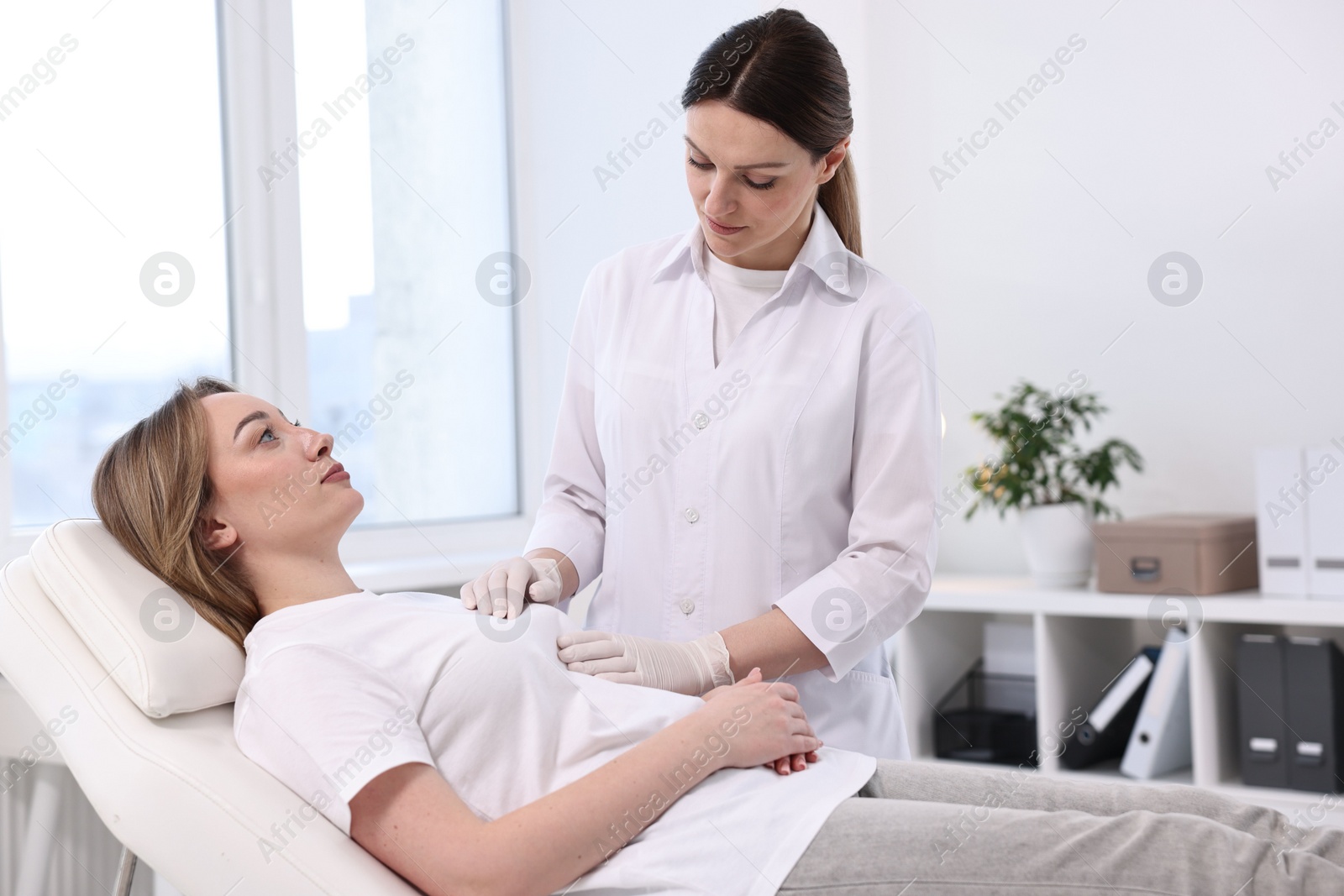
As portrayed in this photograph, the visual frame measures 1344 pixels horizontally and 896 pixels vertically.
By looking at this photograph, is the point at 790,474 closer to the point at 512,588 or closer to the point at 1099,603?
the point at 512,588

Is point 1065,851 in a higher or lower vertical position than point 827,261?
lower

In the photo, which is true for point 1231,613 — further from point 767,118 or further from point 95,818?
point 95,818

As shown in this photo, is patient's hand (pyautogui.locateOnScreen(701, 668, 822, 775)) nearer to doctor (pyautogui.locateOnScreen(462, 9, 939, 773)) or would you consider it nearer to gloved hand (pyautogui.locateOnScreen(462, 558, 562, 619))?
doctor (pyautogui.locateOnScreen(462, 9, 939, 773))

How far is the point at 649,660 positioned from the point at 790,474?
29 cm

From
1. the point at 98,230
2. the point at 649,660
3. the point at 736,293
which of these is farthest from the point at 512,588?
the point at 98,230

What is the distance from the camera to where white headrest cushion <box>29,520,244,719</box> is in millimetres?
1190

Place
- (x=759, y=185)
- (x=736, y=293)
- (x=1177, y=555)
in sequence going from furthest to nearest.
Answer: (x=1177, y=555), (x=736, y=293), (x=759, y=185)

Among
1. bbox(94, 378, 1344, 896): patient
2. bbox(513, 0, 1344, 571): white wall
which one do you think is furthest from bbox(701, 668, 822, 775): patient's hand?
bbox(513, 0, 1344, 571): white wall

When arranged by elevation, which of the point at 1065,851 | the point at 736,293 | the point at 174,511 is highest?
the point at 736,293

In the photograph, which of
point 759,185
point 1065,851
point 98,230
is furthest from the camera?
point 98,230

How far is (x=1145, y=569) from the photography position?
8.43 feet

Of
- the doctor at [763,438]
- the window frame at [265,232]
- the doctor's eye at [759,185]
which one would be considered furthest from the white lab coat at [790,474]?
the window frame at [265,232]


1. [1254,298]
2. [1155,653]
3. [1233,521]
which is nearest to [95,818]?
[1155,653]

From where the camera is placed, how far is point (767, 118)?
4.48 feet
